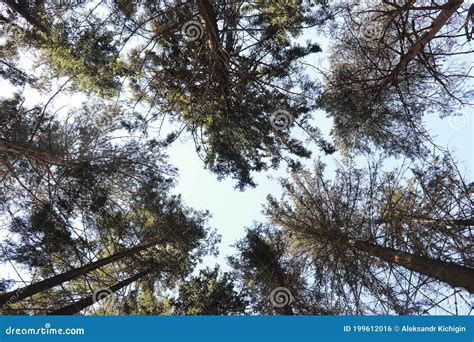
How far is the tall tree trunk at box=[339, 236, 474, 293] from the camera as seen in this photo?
474cm

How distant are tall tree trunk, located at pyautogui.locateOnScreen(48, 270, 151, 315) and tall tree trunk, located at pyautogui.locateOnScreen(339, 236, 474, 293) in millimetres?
3927

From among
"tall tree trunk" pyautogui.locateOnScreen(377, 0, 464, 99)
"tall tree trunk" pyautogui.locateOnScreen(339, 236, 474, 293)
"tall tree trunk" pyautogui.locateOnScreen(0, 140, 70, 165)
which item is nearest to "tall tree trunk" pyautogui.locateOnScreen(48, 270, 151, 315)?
"tall tree trunk" pyautogui.locateOnScreen(0, 140, 70, 165)

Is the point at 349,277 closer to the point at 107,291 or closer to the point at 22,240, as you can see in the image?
the point at 107,291

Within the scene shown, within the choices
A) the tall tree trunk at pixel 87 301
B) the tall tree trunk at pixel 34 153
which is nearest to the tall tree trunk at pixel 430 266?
the tall tree trunk at pixel 87 301

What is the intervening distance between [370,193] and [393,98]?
1743 mm

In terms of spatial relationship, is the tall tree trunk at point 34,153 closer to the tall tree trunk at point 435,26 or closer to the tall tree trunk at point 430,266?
the tall tree trunk at point 430,266

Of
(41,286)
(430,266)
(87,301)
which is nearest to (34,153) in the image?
(41,286)

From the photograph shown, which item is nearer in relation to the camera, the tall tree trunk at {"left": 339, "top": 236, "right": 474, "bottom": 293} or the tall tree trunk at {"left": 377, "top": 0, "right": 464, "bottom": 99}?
the tall tree trunk at {"left": 339, "top": 236, "right": 474, "bottom": 293}

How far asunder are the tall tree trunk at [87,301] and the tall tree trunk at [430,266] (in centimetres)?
393

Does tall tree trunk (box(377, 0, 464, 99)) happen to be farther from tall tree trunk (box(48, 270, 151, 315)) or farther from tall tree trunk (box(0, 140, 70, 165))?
tall tree trunk (box(48, 270, 151, 315))

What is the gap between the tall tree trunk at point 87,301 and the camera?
554 cm

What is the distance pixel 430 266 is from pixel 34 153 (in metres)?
5.84

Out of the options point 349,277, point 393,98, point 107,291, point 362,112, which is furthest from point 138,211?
point 393,98

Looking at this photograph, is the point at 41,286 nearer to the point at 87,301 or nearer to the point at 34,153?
the point at 87,301
